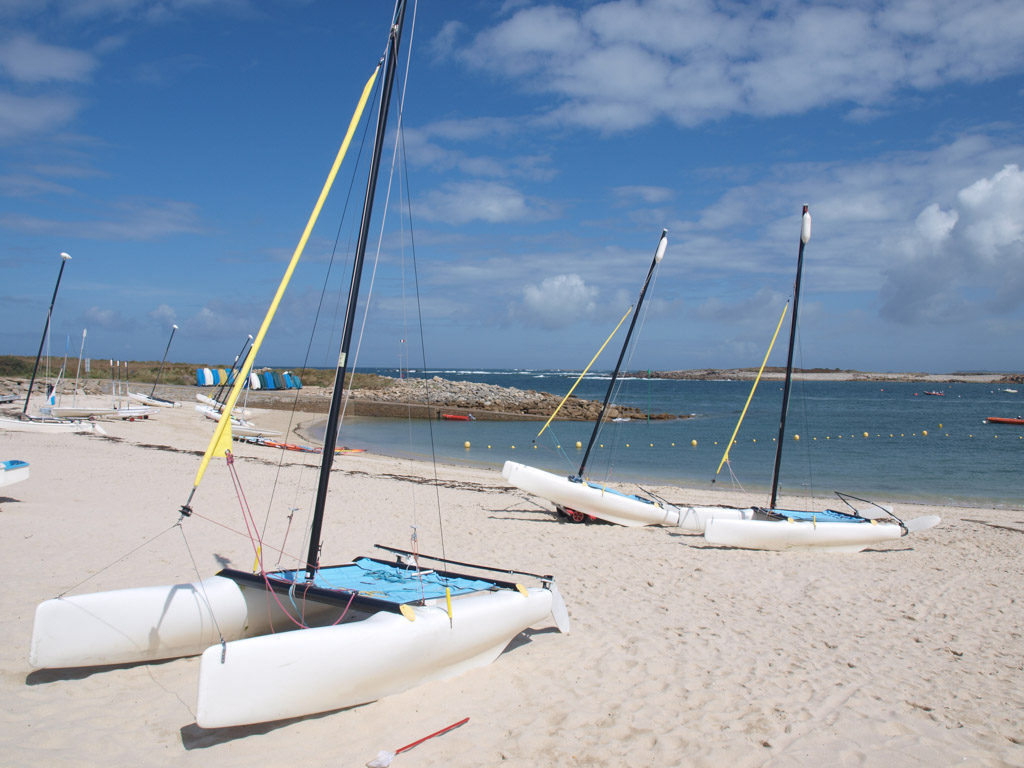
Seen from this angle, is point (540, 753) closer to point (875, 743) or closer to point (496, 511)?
point (875, 743)

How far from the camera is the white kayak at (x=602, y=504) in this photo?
1268 centimetres

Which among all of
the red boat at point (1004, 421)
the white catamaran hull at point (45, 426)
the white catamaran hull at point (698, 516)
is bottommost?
the white catamaran hull at point (45, 426)

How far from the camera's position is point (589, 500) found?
12688 mm

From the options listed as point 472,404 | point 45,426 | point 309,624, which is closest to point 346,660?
point 309,624

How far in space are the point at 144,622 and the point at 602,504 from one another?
8.86 metres

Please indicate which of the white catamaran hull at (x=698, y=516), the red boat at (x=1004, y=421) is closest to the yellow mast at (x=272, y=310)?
the white catamaran hull at (x=698, y=516)

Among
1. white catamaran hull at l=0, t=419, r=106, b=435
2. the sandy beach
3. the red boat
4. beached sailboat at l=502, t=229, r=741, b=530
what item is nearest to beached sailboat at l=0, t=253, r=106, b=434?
white catamaran hull at l=0, t=419, r=106, b=435

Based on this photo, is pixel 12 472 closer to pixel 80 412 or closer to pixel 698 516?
pixel 698 516

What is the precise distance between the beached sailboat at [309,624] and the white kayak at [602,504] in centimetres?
609

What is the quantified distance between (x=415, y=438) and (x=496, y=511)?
20.4 m

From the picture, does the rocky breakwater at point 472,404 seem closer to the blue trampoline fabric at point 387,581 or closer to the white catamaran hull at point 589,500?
the white catamaran hull at point 589,500

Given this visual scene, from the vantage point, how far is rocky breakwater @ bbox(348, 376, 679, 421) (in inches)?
1865

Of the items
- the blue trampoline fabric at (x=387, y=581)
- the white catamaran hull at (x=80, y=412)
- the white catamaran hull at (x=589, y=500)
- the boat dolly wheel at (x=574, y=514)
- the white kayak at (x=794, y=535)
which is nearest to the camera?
the blue trampoline fabric at (x=387, y=581)

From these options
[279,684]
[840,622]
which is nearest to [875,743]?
[840,622]
